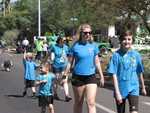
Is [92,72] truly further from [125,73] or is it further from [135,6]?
[135,6]

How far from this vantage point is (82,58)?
10586mm

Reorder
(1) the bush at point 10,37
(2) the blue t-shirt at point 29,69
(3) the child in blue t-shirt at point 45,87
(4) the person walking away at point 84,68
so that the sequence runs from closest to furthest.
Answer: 1. (4) the person walking away at point 84,68
2. (3) the child in blue t-shirt at point 45,87
3. (2) the blue t-shirt at point 29,69
4. (1) the bush at point 10,37

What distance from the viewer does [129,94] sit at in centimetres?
913

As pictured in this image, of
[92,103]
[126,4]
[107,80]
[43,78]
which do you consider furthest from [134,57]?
[126,4]

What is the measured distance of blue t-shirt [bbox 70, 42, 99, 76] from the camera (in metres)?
10.5

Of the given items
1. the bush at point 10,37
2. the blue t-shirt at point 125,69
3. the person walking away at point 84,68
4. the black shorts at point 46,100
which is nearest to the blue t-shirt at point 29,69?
the black shorts at point 46,100

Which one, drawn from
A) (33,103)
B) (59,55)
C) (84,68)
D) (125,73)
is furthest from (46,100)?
(59,55)

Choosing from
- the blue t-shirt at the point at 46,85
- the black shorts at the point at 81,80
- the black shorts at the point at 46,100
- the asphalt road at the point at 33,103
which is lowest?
the asphalt road at the point at 33,103

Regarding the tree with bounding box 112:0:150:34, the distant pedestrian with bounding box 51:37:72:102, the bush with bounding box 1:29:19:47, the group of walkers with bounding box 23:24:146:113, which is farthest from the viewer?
the bush with bounding box 1:29:19:47

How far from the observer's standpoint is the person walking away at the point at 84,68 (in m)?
10.4

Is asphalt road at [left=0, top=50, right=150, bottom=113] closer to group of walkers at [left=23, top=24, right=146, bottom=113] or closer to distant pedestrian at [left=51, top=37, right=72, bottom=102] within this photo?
distant pedestrian at [left=51, top=37, right=72, bottom=102]

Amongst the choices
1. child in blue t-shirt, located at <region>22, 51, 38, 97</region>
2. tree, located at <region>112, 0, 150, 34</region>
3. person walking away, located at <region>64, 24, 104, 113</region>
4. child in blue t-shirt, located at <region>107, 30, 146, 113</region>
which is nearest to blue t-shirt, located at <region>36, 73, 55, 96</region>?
person walking away, located at <region>64, 24, 104, 113</region>

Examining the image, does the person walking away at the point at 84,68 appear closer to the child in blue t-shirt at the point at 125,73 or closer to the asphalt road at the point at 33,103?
the child in blue t-shirt at the point at 125,73

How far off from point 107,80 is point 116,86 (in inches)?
546
